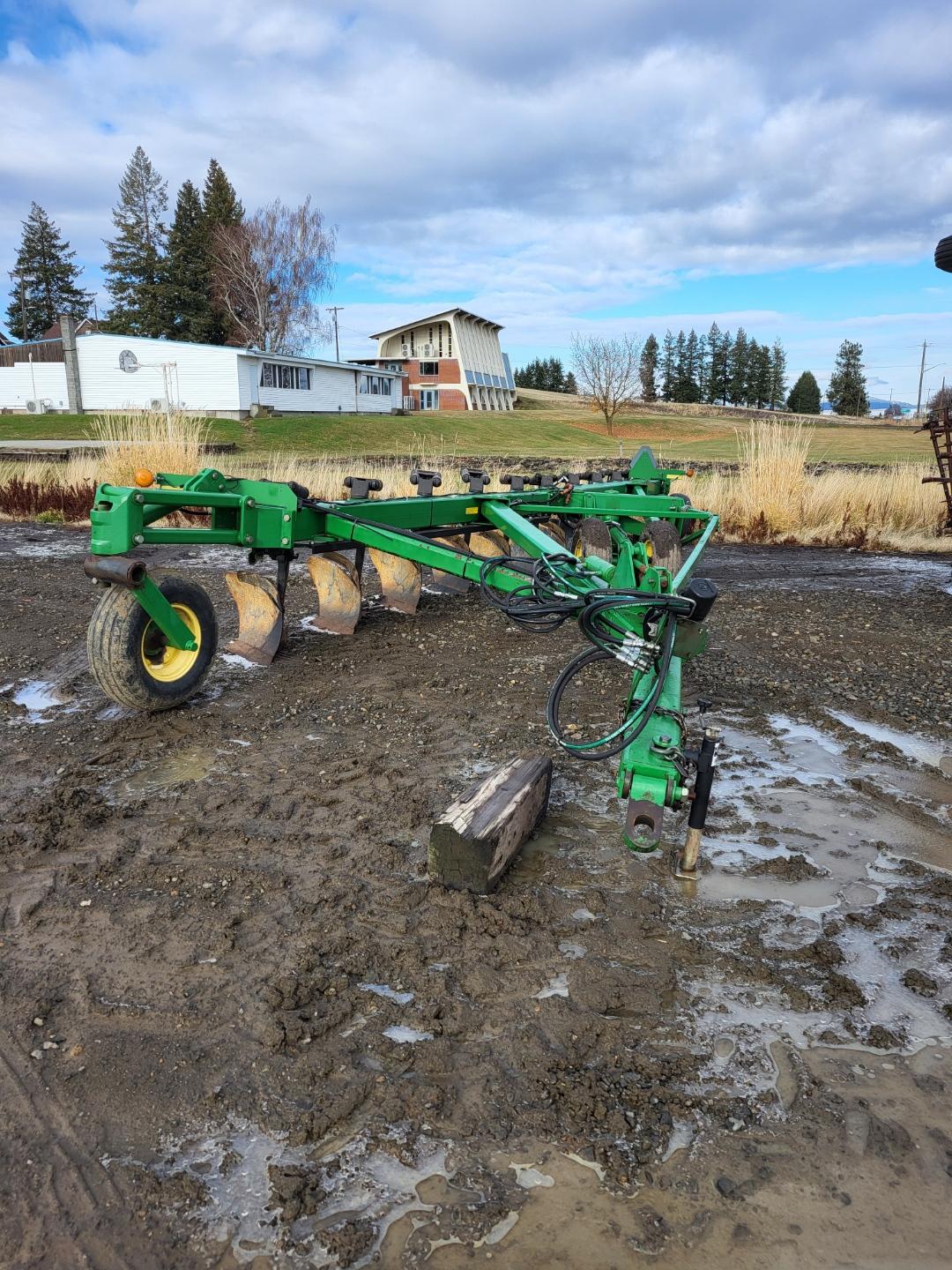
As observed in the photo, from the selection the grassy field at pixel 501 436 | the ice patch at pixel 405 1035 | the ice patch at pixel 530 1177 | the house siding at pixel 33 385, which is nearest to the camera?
the ice patch at pixel 530 1177

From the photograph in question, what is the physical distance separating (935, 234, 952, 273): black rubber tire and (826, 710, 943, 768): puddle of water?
8.85 ft

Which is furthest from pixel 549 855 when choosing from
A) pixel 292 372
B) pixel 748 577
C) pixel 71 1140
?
pixel 292 372

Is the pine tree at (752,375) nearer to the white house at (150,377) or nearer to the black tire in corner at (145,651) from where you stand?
the white house at (150,377)

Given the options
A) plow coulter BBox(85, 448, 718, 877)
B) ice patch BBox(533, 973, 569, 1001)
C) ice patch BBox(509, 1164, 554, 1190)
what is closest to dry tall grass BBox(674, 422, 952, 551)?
plow coulter BBox(85, 448, 718, 877)

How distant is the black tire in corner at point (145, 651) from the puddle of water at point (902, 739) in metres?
3.38

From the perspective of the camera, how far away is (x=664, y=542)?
7.22 meters

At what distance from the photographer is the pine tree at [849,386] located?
262 feet

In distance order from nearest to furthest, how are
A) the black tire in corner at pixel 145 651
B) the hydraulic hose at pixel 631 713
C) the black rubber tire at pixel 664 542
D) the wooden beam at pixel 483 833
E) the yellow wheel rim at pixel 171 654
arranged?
the hydraulic hose at pixel 631 713 → the wooden beam at pixel 483 833 → the black tire in corner at pixel 145 651 → the yellow wheel rim at pixel 171 654 → the black rubber tire at pixel 664 542

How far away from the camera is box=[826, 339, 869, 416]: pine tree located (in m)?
79.9

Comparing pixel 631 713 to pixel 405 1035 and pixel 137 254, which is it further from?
pixel 137 254

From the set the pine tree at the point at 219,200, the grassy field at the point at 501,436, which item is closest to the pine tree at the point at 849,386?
the grassy field at the point at 501,436

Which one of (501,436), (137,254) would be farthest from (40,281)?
(501,436)

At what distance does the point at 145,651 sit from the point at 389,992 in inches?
108

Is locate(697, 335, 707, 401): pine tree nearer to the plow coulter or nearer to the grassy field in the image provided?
the grassy field
